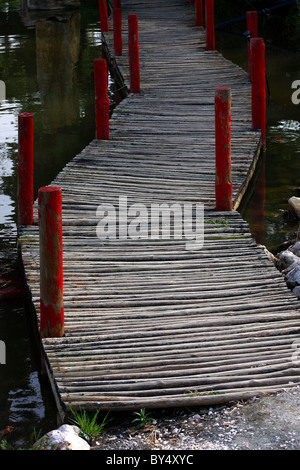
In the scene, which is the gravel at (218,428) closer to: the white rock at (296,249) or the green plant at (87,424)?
the green plant at (87,424)

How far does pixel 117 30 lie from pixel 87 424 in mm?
11063

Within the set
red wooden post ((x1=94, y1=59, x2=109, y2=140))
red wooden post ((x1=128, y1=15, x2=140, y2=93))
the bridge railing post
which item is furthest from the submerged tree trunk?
red wooden post ((x1=94, y1=59, x2=109, y2=140))

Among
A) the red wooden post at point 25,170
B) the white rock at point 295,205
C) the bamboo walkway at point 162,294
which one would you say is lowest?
the white rock at point 295,205

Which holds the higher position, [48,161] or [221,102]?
[221,102]

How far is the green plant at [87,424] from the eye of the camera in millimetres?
4152

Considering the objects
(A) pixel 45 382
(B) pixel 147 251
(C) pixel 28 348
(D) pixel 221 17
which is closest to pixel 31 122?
(B) pixel 147 251

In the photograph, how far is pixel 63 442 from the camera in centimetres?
391

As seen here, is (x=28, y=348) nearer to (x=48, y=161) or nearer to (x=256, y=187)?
(x=256, y=187)

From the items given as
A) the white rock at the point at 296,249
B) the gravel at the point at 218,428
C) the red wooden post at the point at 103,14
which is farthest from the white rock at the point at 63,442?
the red wooden post at the point at 103,14

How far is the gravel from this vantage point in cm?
395

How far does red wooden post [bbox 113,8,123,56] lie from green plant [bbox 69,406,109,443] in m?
10.9

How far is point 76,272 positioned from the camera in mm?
6094

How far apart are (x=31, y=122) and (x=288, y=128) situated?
651 cm

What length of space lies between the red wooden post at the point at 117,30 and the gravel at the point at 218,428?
10833 mm
